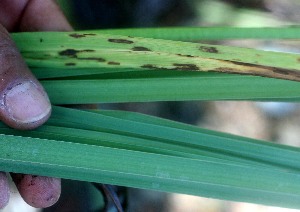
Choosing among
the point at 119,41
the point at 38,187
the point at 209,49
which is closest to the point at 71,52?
the point at 119,41

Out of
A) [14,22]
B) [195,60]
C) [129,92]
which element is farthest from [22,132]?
[14,22]

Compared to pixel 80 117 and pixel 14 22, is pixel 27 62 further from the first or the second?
pixel 14 22

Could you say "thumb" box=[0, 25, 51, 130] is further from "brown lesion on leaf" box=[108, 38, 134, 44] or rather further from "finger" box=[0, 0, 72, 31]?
"finger" box=[0, 0, 72, 31]

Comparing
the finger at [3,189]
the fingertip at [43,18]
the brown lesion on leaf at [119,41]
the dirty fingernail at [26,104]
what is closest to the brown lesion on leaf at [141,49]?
the brown lesion on leaf at [119,41]

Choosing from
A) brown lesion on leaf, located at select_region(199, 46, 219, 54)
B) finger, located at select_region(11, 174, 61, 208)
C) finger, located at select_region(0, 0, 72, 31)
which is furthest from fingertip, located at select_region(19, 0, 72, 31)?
brown lesion on leaf, located at select_region(199, 46, 219, 54)

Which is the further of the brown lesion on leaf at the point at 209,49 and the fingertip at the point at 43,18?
the fingertip at the point at 43,18

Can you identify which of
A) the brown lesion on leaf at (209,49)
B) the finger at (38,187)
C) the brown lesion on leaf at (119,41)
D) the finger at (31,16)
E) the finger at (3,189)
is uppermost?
the finger at (31,16)

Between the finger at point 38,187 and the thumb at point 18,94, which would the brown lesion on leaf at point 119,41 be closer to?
the thumb at point 18,94
